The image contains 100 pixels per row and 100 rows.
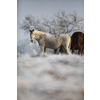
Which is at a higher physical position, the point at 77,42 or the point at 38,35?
the point at 38,35

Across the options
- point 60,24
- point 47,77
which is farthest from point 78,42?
point 47,77

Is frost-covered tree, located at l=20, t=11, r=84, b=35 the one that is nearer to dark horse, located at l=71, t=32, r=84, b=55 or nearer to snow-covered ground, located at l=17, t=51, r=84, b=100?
dark horse, located at l=71, t=32, r=84, b=55

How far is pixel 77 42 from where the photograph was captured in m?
2.46

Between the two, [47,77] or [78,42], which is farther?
[78,42]

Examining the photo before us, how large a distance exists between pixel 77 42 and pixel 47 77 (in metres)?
0.84

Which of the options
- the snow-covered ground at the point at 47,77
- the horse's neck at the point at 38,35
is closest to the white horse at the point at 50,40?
the horse's neck at the point at 38,35

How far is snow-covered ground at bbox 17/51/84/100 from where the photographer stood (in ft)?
7.72

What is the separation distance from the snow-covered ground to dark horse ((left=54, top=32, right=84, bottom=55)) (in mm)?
185

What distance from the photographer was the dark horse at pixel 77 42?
244 cm

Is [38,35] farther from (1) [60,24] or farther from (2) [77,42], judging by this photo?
(2) [77,42]

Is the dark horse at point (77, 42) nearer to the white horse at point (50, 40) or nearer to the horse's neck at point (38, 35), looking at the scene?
the white horse at point (50, 40)

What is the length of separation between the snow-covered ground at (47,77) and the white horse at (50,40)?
171 millimetres

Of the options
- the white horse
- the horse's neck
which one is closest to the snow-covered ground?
the white horse
